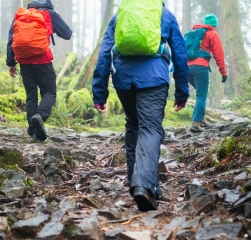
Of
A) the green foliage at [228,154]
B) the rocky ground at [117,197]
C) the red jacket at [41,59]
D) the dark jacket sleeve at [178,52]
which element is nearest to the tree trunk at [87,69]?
the red jacket at [41,59]

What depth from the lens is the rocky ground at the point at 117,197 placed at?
243cm

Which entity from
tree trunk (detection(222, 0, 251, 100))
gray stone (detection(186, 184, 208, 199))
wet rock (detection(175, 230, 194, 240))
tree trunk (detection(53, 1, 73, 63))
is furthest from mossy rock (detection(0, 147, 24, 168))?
tree trunk (detection(53, 1, 73, 63))

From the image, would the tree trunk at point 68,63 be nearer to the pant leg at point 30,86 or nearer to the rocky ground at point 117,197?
the pant leg at point 30,86

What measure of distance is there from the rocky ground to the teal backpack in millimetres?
2617

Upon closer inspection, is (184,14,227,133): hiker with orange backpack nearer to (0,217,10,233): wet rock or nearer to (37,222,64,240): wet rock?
(37,222,64,240): wet rock

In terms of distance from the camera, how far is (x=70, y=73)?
16000 mm

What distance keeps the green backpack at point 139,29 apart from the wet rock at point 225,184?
132 centimetres

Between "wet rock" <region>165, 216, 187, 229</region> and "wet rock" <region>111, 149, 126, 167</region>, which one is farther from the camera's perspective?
"wet rock" <region>111, 149, 126, 167</region>

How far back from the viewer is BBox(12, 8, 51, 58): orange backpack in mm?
5746

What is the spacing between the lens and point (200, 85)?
26.2 feet

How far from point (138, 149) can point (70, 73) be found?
13.3 meters

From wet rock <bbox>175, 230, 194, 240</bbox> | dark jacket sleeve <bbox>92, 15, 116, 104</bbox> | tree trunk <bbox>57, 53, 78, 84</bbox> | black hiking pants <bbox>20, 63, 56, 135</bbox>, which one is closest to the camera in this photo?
wet rock <bbox>175, 230, 194, 240</bbox>

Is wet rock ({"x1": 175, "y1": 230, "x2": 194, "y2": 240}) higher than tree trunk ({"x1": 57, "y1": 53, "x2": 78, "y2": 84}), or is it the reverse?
wet rock ({"x1": 175, "y1": 230, "x2": 194, "y2": 240})

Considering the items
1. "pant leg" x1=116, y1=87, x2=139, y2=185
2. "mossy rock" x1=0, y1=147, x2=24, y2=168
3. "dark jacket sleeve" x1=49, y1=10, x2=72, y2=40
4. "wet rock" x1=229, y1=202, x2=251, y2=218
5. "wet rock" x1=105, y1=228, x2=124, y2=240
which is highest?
"dark jacket sleeve" x1=49, y1=10, x2=72, y2=40
